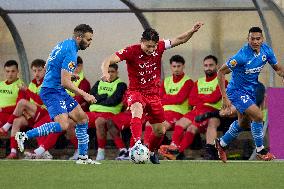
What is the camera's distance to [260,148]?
13.3 metres

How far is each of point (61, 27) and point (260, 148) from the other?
5.12 metres

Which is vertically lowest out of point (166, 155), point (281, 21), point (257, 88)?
point (166, 155)

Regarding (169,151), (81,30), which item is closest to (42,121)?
(169,151)

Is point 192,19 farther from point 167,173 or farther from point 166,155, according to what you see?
point 167,173

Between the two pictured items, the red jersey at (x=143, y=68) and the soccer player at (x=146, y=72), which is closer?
the soccer player at (x=146, y=72)

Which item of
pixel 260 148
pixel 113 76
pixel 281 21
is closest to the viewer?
pixel 260 148

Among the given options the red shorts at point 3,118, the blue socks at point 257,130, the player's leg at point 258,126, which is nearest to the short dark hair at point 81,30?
the player's leg at point 258,126

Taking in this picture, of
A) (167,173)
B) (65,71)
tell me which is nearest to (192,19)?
(65,71)

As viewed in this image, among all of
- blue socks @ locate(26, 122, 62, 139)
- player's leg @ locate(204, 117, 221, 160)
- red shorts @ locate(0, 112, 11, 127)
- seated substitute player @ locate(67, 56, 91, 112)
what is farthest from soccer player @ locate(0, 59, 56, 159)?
blue socks @ locate(26, 122, 62, 139)

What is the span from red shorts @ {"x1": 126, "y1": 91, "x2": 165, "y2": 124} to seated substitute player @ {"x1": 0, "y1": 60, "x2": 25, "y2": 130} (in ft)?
Answer: 14.0

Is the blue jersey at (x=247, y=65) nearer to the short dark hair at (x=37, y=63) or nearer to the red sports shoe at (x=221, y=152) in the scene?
the red sports shoe at (x=221, y=152)

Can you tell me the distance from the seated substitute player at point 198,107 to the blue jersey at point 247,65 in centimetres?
186

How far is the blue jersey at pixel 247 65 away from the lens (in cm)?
1297

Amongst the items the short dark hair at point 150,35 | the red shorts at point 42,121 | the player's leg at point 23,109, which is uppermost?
the short dark hair at point 150,35
